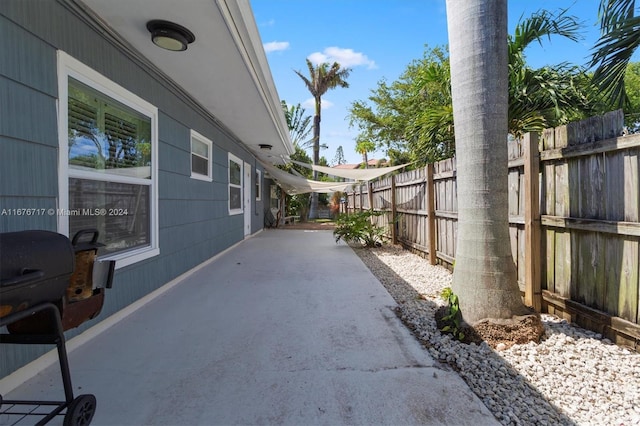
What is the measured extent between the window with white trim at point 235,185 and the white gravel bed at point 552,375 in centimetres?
553

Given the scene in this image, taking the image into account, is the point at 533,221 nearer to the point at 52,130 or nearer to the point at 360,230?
the point at 52,130

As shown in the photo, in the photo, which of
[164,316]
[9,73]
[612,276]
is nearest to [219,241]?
[164,316]

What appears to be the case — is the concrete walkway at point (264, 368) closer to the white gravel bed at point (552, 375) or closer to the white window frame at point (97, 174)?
the white gravel bed at point (552, 375)

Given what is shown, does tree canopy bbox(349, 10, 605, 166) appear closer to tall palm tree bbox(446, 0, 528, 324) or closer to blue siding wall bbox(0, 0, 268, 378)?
tall palm tree bbox(446, 0, 528, 324)

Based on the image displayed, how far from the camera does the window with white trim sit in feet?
25.2

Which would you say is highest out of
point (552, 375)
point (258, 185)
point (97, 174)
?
point (258, 185)

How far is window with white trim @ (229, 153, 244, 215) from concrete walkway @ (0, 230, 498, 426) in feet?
13.4

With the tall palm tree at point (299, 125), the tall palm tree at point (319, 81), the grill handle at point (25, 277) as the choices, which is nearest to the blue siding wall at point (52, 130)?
the grill handle at point (25, 277)

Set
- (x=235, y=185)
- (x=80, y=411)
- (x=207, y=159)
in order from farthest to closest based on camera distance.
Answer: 1. (x=235, y=185)
2. (x=207, y=159)
3. (x=80, y=411)

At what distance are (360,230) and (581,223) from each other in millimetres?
5082

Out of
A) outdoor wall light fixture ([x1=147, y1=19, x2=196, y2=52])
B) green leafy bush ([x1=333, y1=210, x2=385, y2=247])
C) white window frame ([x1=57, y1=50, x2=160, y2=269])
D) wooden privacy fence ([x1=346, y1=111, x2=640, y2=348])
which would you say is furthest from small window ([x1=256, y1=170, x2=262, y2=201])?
wooden privacy fence ([x1=346, y1=111, x2=640, y2=348])

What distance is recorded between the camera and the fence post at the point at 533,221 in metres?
3.16

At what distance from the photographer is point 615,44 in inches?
Result: 118

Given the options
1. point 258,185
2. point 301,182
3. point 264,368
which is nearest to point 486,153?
point 264,368
